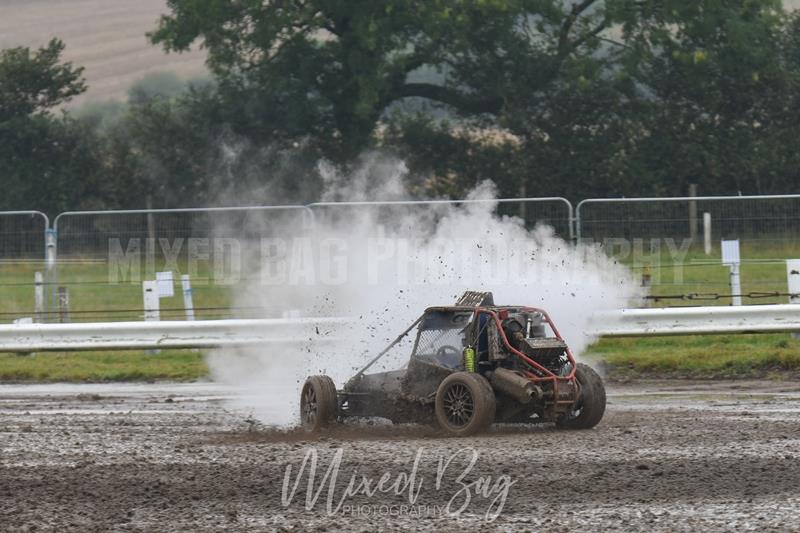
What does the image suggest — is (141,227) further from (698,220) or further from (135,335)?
(698,220)

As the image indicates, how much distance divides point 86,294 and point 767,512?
12.7m

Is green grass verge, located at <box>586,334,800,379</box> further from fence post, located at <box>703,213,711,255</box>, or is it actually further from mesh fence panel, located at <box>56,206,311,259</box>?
mesh fence panel, located at <box>56,206,311,259</box>

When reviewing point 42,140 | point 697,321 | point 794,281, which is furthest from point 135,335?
point 42,140

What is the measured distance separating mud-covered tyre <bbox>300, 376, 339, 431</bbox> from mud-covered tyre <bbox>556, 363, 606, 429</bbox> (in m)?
1.90

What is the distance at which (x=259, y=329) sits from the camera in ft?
53.4

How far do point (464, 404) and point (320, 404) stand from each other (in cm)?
135

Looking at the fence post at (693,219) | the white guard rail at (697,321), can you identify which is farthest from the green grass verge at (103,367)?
the fence post at (693,219)

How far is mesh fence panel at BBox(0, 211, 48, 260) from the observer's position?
60.8 ft

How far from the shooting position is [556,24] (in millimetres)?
33688

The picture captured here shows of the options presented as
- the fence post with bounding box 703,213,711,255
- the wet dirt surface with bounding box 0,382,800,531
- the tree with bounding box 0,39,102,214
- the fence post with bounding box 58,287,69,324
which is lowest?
the wet dirt surface with bounding box 0,382,800,531

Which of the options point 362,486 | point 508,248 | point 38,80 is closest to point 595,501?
point 362,486

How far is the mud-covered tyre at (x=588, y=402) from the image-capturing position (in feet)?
34.3

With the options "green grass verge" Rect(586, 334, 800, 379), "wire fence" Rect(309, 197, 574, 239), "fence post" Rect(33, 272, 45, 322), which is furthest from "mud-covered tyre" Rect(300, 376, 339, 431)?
"fence post" Rect(33, 272, 45, 322)

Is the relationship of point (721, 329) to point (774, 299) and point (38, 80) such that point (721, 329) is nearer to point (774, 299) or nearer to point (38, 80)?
point (774, 299)
